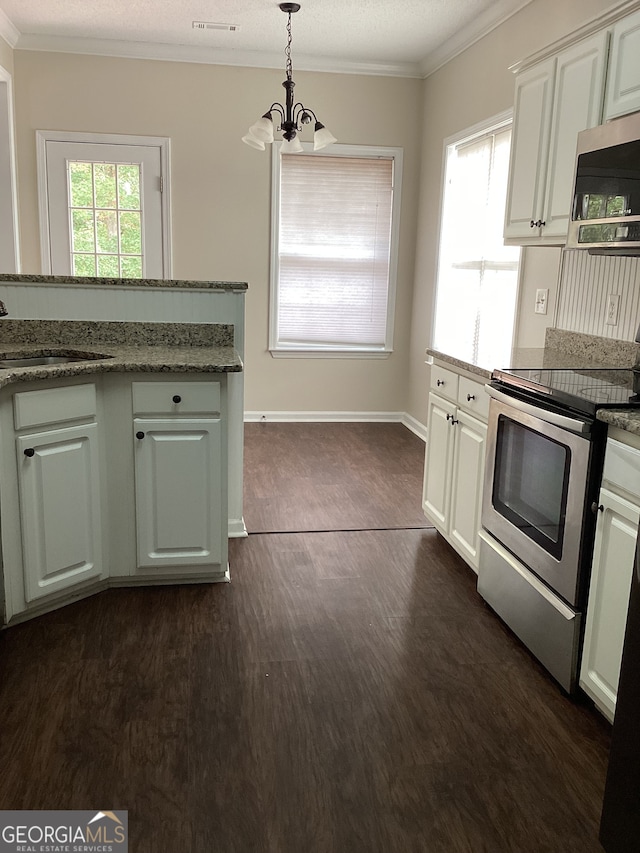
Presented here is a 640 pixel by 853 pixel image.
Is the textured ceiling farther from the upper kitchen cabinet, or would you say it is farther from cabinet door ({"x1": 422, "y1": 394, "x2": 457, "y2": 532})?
cabinet door ({"x1": 422, "y1": 394, "x2": 457, "y2": 532})

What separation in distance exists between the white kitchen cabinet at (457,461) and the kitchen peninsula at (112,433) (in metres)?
0.95

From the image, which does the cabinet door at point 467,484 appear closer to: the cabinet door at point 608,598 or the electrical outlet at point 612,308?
the electrical outlet at point 612,308

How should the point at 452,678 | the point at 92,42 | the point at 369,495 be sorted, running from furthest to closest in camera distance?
1. the point at 92,42
2. the point at 369,495
3. the point at 452,678

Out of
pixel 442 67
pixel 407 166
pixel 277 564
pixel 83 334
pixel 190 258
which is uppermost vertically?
pixel 442 67

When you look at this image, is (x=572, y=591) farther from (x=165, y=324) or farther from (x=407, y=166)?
(x=407, y=166)

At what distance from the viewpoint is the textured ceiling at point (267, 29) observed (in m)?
4.24

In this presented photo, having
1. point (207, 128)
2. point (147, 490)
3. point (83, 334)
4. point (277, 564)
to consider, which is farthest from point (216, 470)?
point (207, 128)

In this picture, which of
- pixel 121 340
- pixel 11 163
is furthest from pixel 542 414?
pixel 11 163

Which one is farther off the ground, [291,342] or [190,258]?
[190,258]

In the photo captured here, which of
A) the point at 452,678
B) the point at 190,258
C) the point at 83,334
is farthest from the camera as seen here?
the point at 190,258

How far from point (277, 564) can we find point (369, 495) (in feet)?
3.57

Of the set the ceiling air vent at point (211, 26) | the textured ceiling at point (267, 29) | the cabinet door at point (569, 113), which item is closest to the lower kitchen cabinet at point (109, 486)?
the cabinet door at point (569, 113)

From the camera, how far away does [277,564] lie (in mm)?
3078

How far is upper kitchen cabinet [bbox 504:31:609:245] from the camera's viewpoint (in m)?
2.57
